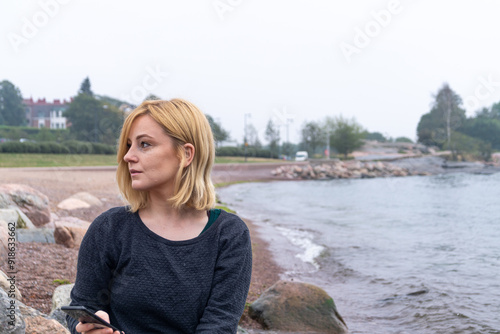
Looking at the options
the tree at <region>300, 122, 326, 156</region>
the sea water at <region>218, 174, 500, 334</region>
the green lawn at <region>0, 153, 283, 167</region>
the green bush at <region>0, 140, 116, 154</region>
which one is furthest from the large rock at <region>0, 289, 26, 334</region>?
the tree at <region>300, 122, 326, 156</region>

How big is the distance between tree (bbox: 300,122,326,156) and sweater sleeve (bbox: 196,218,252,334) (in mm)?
80132

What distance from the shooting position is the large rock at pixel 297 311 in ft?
18.5

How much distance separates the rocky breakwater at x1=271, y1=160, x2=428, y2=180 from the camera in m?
51.6

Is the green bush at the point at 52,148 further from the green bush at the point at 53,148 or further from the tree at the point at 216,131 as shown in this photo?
the tree at the point at 216,131

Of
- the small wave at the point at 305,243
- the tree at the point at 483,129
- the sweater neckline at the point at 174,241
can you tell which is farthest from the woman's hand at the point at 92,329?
Answer: the tree at the point at 483,129

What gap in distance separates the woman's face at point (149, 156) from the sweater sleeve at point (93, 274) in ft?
0.88

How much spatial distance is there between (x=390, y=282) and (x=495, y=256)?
477 cm

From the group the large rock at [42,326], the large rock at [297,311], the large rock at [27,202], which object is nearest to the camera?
the large rock at [42,326]

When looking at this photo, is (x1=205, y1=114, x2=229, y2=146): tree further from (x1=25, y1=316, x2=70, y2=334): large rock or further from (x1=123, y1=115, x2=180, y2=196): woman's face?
(x1=25, y1=316, x2=70, y2=334): large rock

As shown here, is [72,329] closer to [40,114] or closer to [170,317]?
[170,317]

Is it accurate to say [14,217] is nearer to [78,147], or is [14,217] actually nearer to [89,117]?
[78,147]

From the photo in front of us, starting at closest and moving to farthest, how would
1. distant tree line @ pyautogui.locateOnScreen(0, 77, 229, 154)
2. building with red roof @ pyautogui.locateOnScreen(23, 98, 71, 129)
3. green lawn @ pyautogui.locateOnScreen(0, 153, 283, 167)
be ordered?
green lawn @ pyautogui.locateOnScreen(0, 153, 283, 167), distant tree line @ pyautogui.locateOnScreen(0, 77, 229, 154), building with red roof @ pyautogui.locateOnScreen(23, 98, 71, 129)

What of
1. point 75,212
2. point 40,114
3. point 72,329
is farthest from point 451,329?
point 40,114

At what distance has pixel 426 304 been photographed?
293 inches
